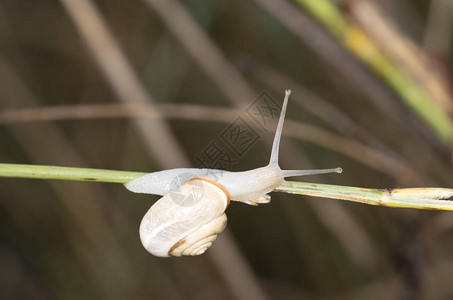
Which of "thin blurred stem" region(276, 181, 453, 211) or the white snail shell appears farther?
the white snail shell

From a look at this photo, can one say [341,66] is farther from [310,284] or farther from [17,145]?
[17,145]

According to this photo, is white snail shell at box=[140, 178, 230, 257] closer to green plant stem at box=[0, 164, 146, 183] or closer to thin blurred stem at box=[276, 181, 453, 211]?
green plant stem at box=[0, 164, 146, 183]

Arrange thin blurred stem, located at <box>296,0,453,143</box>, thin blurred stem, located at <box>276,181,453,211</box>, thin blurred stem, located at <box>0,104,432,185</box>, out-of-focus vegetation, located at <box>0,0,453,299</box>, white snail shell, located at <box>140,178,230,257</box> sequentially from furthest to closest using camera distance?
out-of-focus vegetation, located at <box>0,0,453,299</box> → thin blurred stem, located at <box>0,104,432,185</box> → thin blurred stem, located at <box>296,0,453,143</box> → white snail shell, located at <box>140,178,230,257</box> → thin blurred stem, located at <box>276,181,453,211</box>

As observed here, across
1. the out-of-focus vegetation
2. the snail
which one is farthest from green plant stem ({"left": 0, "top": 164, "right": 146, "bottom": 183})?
the out-of-focus vegetation

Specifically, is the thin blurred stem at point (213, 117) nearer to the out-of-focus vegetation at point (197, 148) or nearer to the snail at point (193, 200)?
the out-of-focus vegetation at point (197, 148)

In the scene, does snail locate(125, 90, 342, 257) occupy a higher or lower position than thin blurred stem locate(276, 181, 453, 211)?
higher

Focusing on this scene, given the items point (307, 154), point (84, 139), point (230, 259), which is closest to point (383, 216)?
point (307, 154)

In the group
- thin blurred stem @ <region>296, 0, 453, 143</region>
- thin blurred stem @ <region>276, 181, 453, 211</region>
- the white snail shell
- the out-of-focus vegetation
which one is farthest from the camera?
the out-of-focus vegetation

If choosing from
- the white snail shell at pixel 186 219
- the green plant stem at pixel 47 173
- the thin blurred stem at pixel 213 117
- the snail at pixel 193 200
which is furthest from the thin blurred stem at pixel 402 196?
the thin blurred stem at pixel 213 117

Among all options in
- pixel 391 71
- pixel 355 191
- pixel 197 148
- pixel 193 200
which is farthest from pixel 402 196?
pixel 197 148
